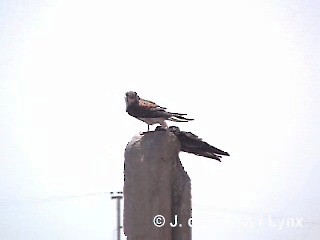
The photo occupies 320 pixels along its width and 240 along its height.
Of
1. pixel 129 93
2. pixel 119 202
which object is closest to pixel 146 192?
pixel 129 93

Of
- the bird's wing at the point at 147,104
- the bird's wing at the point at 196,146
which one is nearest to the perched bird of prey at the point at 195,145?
the bird's wing at the point at 196,146

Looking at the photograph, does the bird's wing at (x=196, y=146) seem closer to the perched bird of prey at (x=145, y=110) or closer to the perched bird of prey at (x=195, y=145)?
the perched bird of prey at (x=195, y=145)

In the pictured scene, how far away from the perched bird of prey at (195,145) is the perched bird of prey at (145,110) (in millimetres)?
121

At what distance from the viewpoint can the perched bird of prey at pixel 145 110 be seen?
200 inches

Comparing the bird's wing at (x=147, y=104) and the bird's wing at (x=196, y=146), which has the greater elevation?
the bird's wing at (x=147, y=104)

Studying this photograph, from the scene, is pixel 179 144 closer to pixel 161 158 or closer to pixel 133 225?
pixel 161 158

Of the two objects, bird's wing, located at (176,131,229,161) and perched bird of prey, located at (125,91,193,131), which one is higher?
perched bird of prey, located at (125,91,193,131)

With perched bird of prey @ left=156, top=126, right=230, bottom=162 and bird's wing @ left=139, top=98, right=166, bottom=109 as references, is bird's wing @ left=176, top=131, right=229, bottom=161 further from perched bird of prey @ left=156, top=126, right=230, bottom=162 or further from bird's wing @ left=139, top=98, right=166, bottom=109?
bird's wing @ left=139, top=98, right=166, bottom=109

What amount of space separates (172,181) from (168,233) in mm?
514

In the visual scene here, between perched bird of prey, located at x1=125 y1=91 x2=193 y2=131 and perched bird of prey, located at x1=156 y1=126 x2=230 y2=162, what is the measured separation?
0.12 meters

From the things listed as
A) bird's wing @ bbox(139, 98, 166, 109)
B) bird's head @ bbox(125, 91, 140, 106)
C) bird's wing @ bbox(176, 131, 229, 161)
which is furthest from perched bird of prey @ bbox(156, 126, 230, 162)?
bird's head @ bbox(125, 91, 140, 106)

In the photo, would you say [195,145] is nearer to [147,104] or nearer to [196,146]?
[196,146]

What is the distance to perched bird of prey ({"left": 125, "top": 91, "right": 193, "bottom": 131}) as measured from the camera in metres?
5.08

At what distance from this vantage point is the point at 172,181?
507 cm
